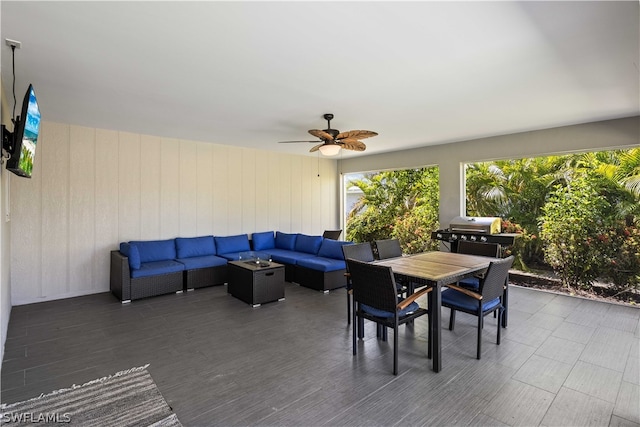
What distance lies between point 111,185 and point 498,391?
585 centimetres

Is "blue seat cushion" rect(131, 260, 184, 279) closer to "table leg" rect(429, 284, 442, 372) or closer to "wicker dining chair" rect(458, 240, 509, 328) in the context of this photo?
"table leg" rect(429, 284, 442, 372)

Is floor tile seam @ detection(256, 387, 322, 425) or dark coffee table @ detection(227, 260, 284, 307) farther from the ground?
dark coffee table @ detection(227, 260, 284, 307)

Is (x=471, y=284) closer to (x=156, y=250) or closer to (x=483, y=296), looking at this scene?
(x=483, y=296)

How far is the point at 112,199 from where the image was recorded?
527 centimetres

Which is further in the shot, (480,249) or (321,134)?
(480,249)

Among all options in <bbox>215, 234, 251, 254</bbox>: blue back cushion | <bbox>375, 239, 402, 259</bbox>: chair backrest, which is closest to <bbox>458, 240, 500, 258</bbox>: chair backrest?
<bbox>375, 239, 402, 259</bbox>: chair backrest

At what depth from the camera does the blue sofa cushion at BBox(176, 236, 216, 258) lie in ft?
18.8

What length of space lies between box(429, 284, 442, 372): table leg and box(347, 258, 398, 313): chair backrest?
0.38 metres

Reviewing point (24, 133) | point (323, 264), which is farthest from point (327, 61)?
point (323, 264)

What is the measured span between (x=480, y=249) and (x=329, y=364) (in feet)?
8.76

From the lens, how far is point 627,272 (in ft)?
15.4

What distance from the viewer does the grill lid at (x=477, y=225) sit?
16.7 ft

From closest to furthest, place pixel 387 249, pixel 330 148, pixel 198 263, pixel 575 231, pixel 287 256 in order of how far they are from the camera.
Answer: pixel 330 148 < pixel 387 249 < pixel 575 231 < pixel 198 263 < pixel 287 256

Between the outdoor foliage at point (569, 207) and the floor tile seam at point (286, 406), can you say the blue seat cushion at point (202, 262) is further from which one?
the outdoor foliage at point (569, 207)
